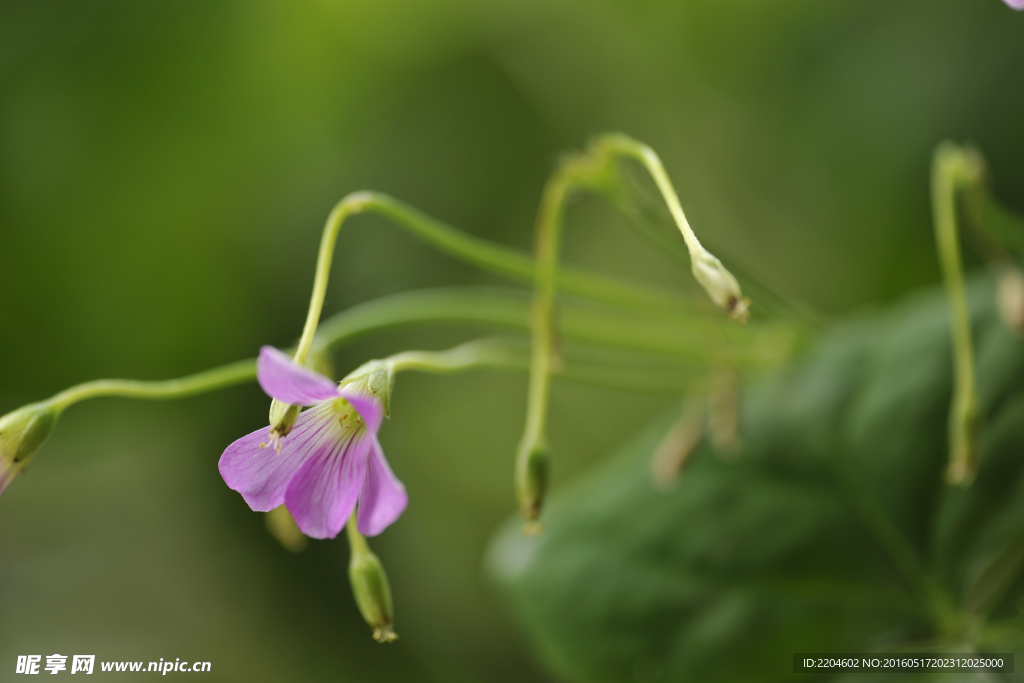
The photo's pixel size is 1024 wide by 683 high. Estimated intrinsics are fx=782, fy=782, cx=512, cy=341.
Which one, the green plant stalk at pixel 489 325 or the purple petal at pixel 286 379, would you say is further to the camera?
the green plant stalk at pixel 489 325

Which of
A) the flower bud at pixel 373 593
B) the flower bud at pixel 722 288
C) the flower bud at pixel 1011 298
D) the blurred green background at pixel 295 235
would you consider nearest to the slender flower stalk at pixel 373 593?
the flower bud at pixel 373 593

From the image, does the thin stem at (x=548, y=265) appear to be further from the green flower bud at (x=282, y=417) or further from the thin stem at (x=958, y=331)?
the thin stem at (x=958, y=331)

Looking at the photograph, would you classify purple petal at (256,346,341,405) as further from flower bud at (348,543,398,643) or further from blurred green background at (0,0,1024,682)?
blurred green background at (0,0,1024,682)

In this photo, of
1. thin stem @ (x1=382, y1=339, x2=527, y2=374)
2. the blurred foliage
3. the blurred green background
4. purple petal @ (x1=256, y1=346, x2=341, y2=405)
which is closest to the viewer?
purple petal @ (x1=256, y1=346, x2=341, y2=405)

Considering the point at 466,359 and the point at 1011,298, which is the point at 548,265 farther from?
the point at 1011,298

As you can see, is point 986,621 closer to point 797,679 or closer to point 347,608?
point 797,679

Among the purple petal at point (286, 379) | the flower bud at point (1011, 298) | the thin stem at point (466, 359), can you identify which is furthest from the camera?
the flower bud at point (1011, 298)

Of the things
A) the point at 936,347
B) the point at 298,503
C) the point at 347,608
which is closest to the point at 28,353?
the point at 347,608

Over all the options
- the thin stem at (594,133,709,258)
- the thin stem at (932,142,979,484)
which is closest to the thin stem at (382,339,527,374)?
the thin stem at (594,133,709,258)
